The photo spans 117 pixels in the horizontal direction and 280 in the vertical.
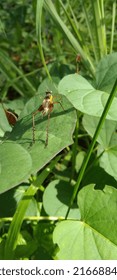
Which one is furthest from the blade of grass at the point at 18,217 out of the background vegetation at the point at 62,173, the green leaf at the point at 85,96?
the green leaf at the point at 85,96

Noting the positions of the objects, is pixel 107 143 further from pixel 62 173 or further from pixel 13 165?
pixel 13 165

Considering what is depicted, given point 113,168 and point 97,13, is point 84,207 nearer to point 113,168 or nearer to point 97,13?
point 113,168

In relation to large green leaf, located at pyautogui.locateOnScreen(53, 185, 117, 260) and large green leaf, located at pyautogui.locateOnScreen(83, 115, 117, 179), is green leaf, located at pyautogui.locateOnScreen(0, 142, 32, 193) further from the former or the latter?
large green leaf, located at pyautogui.locateOnScreen(83, 115, 117, 179)

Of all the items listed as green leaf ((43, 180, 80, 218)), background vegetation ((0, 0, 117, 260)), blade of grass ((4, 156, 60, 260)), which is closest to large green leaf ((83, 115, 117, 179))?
background vegetation ((0, 0, 117, 260))

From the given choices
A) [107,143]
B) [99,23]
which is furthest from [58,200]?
[99,23]

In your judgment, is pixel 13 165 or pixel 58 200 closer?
pixel 13 165

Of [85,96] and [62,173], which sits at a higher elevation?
[85,96]
